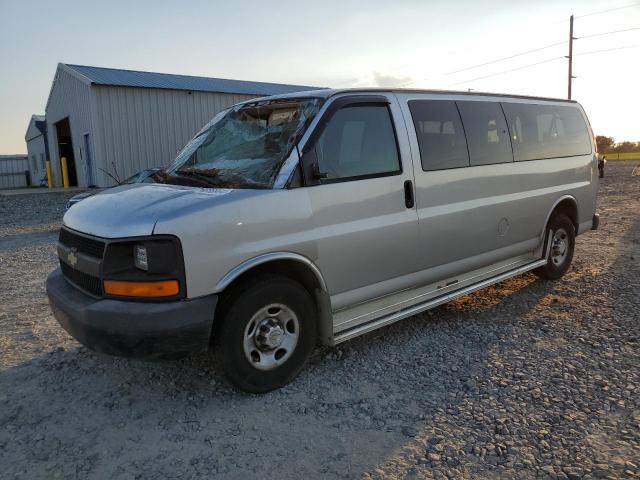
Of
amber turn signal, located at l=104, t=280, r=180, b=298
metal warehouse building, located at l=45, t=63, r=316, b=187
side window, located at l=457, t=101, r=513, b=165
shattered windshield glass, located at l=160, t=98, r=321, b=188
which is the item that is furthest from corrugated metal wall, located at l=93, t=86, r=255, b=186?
amber turn signal, located at l=104, t=280, r=180, b=298

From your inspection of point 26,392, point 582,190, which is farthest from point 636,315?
point 26,392

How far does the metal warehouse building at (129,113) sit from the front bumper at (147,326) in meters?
18.2

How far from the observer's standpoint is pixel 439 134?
4379 millimetres

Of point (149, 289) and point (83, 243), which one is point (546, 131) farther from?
point (83, 243)

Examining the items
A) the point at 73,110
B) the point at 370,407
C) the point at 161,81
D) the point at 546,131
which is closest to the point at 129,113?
the point at 161,81

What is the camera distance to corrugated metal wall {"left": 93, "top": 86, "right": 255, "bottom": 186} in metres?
19.7

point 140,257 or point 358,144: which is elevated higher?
point 358,144

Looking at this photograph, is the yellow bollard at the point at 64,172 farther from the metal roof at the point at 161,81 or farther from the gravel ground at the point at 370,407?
the gravel ground at the point at 370,407

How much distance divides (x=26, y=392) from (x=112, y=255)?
52.2 inches

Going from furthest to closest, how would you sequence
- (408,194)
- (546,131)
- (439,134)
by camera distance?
(546,131)
(439,134)
(408,194)

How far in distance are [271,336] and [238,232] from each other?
2.51ft

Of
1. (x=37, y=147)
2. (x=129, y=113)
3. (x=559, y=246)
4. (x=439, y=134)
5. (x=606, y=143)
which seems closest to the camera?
(x=439, y=134)

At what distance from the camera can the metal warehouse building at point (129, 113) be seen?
19.7 metres

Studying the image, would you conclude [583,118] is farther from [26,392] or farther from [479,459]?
[26,392]
